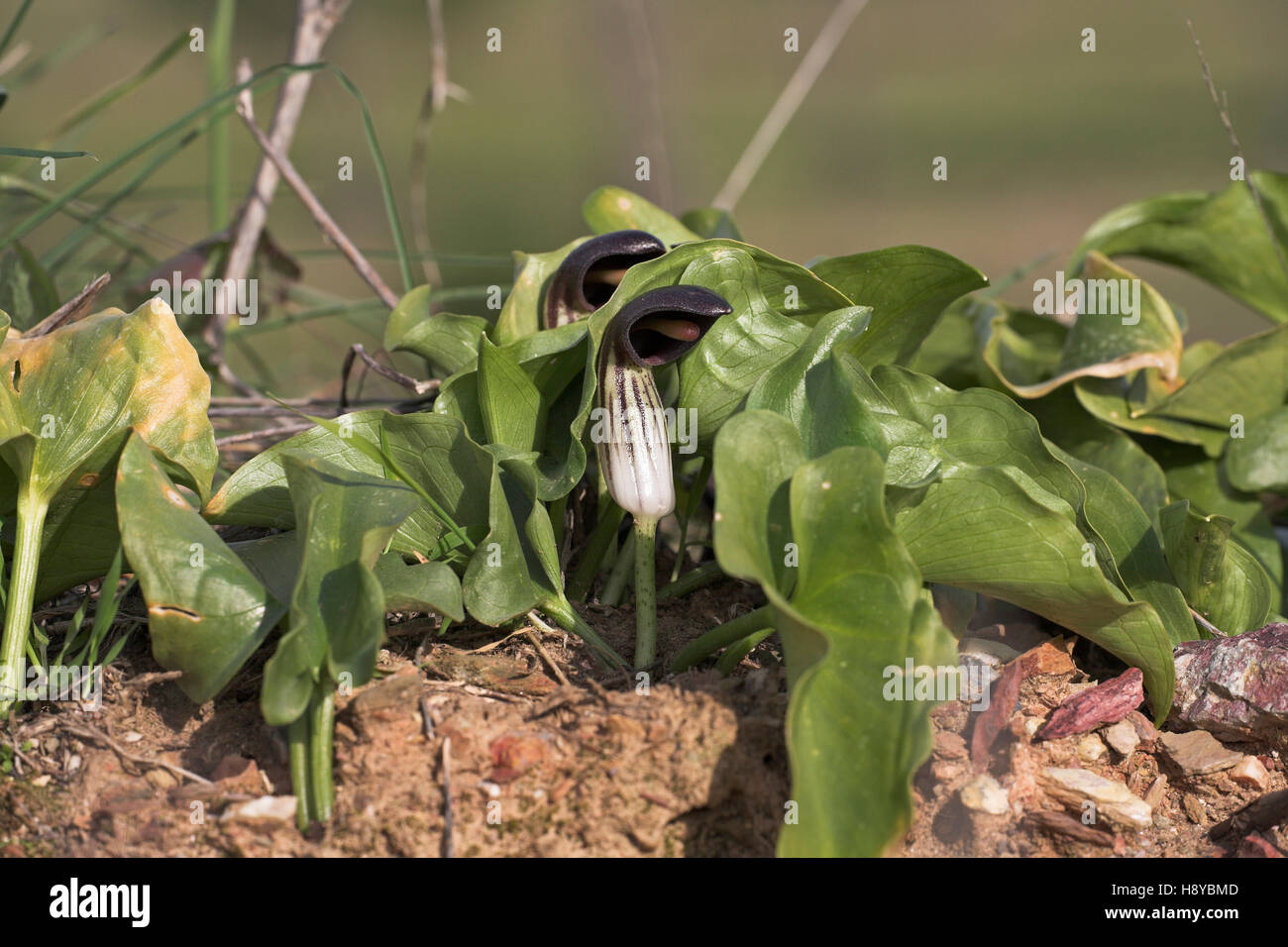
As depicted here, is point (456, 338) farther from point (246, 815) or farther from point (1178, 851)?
point (1178, 851)

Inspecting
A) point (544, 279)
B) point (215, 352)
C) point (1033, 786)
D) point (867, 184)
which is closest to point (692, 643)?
point (1033, 786)

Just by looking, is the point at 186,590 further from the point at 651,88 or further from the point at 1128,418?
the point at 651,88

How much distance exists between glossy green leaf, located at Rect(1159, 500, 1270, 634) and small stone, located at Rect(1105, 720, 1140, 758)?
19 cm

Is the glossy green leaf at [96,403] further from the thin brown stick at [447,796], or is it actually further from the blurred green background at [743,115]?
the blurred green background at [743,115]

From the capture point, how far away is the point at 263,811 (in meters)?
0.71

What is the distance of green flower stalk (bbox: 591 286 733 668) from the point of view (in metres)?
0.84

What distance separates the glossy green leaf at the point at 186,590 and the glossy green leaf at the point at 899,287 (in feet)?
1.89

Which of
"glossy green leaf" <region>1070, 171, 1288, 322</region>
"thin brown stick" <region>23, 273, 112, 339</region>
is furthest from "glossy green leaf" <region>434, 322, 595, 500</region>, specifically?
"glossy green leaf" <region>1070, 171, 1288, 322</region>

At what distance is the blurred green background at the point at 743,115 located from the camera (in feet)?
17.2

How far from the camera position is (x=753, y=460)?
0.75m

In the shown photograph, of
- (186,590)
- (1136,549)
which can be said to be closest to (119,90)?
(186,590)

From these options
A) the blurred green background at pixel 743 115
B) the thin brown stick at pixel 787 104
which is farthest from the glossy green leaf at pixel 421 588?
the blurred green background at pixel 743 115

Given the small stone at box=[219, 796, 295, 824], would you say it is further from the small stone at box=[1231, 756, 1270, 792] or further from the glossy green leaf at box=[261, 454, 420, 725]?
the small stone at box=[1231, 756, 1270, 792]
